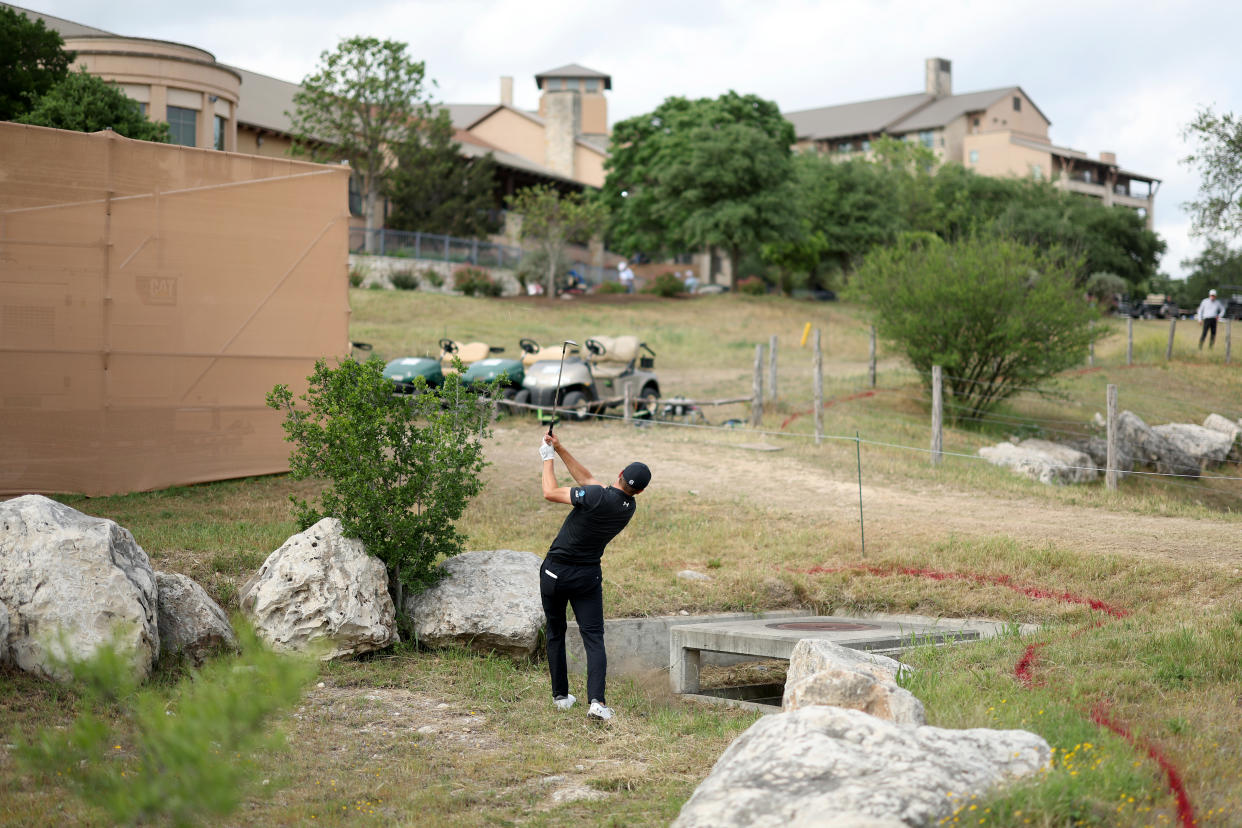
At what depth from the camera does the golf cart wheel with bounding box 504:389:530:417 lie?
1742 centimetres

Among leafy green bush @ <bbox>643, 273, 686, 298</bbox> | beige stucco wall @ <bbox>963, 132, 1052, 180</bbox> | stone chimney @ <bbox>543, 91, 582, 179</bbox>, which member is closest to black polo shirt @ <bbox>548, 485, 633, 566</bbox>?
leafy green bush @ <bbox>643, 273, 686, 298</bbox>

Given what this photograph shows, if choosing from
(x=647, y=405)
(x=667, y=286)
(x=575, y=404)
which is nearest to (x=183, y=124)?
(x=575, y=404)

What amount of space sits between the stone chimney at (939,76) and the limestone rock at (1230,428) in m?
61.4

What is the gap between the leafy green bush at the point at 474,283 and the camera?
36.2m

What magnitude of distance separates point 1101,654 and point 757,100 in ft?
154

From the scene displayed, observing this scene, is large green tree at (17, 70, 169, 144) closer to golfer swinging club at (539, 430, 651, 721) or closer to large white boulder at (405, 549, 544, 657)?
large white boulder at (405, 549, 544, 657)

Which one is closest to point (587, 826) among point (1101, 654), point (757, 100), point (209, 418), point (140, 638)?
point (140, 638)

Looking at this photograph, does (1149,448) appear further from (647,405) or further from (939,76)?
(939,76)

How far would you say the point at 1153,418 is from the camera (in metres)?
21.4

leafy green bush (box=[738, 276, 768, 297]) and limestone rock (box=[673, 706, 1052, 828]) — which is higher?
leafy green bush (box=[738, 276, 768, 297])

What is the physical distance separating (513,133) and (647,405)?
4202 cm

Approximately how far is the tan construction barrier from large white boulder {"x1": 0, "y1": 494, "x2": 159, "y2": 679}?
4431 mm

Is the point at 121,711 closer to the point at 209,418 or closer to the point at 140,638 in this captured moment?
the point at 140,638

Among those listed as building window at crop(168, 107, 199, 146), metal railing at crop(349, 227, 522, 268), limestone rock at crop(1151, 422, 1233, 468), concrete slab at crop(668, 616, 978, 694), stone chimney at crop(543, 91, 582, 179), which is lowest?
concrete slab at crop(668, 616, 978, 694)
